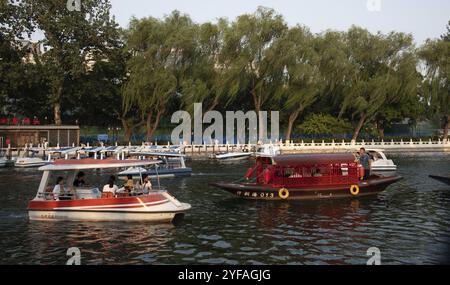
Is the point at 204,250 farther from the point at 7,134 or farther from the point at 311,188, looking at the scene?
the point at 7,134

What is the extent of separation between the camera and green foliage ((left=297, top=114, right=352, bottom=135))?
74.1 metres

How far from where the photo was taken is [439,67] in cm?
7469

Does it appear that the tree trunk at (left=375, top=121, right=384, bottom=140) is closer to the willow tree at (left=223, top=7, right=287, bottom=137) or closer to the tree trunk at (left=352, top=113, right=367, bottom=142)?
the tree trunk at (left=352, top=113, right=367, bottom=142)

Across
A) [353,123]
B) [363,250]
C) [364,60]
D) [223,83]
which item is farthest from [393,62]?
[363,250]

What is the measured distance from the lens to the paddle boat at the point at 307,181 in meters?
25.0

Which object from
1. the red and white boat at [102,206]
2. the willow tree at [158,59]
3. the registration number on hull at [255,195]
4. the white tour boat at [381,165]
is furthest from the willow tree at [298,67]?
the red and white boat at [102,206]

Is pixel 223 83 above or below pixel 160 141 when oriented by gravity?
above

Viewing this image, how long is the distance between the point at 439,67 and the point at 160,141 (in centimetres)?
4368

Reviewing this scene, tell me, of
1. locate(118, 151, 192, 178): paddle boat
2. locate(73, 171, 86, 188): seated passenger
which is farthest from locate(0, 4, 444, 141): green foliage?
locate(73, 171, 86, 188): seated passenger

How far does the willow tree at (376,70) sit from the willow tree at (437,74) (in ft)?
12.6

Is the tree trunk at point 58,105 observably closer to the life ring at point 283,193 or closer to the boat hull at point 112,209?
the life ring at point 283,193

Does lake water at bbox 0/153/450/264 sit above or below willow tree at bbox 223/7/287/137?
below

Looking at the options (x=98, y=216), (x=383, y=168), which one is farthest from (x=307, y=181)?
(x=383, y=168)

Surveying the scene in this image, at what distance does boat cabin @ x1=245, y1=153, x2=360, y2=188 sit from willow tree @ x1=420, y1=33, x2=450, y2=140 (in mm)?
55561
